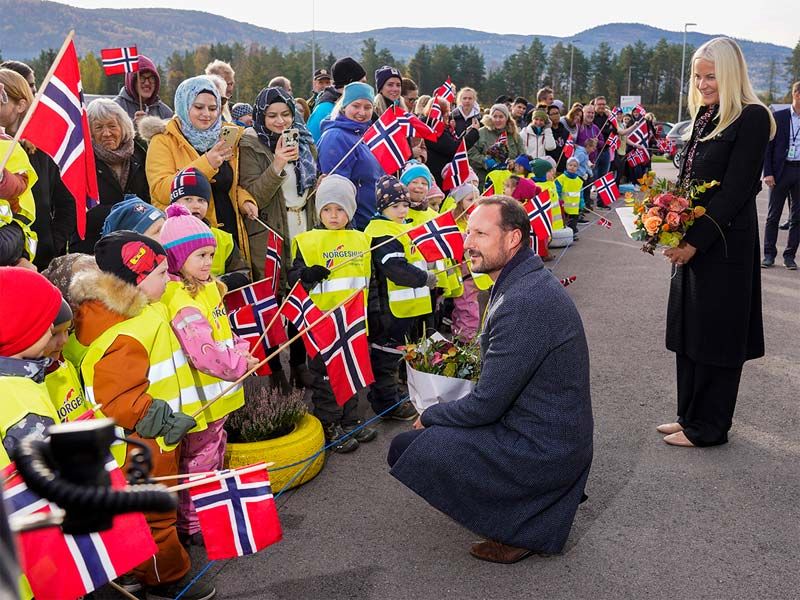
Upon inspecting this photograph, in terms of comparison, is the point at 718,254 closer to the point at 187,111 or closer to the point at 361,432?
the point at 361,432

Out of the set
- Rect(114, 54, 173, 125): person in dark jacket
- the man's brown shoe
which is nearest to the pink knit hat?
the man's brown shoe

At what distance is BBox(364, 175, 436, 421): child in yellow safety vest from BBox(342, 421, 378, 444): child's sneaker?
1.26ft

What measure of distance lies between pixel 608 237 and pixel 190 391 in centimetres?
1236

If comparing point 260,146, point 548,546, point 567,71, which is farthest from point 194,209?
point 567,71

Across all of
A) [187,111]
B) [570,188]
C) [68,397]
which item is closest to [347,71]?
[187,111]

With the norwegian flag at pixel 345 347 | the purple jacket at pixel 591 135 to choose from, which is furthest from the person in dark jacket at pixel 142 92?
the purple jacket at pixel 591 135

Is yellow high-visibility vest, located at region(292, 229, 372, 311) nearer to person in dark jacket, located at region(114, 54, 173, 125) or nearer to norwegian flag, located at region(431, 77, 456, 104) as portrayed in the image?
person in dark jacket, located at region(114, 54, 173, 125)

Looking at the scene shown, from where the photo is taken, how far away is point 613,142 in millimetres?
17750

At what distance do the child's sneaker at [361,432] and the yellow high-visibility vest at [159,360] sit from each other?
5.35ft

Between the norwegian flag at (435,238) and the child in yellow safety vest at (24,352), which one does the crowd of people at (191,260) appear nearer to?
A: the child in yellow safety vest at (24,352)

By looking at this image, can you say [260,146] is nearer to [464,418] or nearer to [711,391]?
[464,418]

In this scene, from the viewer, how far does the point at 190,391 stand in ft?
12.6

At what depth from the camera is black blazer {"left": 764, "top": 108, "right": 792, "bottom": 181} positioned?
1064 cm

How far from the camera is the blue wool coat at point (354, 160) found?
6.38m
